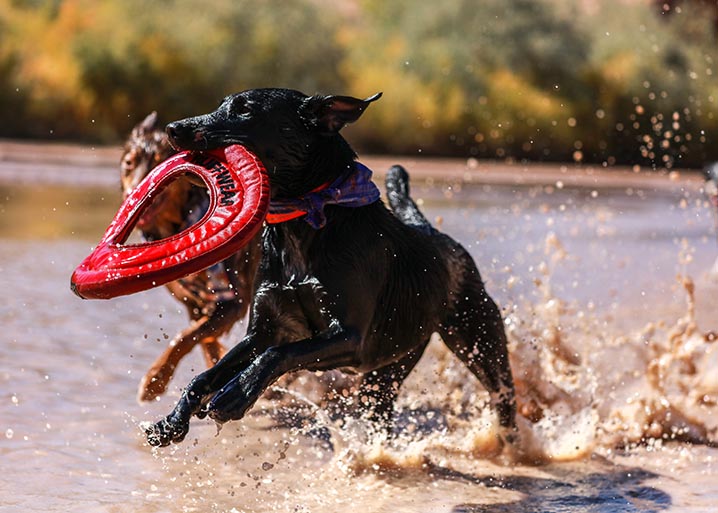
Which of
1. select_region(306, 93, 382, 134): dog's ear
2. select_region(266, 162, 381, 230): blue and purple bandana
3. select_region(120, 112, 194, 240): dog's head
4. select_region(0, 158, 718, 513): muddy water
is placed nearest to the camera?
select_region(306, 93, 382, 134): dog's ear

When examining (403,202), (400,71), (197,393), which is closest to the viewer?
(197,393)

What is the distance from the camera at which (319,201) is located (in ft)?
14.8

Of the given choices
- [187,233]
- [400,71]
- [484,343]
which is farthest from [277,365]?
[400,71]

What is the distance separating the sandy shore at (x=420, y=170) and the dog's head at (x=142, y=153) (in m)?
12.6

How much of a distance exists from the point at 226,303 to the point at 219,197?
195 cm

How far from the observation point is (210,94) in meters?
27.9

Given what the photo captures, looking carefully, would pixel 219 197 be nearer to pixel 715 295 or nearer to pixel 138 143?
pixel 138 143

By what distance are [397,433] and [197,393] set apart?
194 centimetres

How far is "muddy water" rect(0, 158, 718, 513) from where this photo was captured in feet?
16.8

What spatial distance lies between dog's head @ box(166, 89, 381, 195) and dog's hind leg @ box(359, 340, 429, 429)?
4.28 ft

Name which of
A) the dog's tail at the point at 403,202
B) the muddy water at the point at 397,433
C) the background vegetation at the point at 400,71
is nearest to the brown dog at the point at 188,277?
the muddy water at the point at 397,433

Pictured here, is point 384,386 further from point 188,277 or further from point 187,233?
point 187,233

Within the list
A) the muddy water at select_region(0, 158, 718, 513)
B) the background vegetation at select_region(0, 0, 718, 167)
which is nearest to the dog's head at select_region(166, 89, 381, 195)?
the muddy water at select_region(0, 158, 718, 513)

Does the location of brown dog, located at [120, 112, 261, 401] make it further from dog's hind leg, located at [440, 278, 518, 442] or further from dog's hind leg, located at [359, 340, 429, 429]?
dog's hind leg, located at [440, 278, 518, 442]
